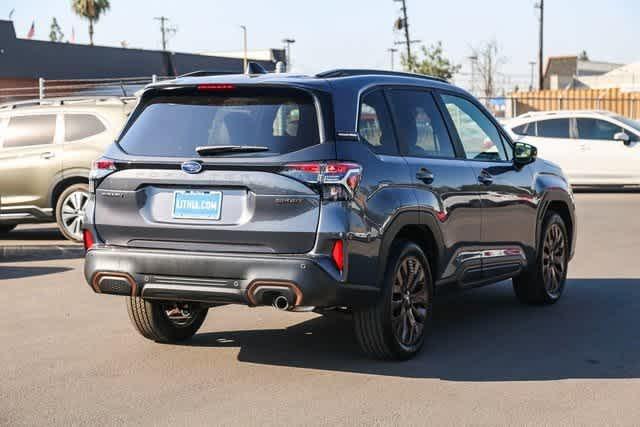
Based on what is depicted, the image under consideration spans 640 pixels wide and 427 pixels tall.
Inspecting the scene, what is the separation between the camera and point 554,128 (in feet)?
76.8

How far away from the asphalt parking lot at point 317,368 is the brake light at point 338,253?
72 centimetres

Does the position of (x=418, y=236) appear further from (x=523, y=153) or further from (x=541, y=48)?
(x=541, y=48)

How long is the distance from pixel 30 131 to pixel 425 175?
886cm

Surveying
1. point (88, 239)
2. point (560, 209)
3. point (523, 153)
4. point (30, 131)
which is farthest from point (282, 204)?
point (30, 131)

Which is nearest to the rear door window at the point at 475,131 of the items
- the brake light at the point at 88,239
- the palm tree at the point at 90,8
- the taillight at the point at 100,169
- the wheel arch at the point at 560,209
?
the wheel arch at the point at 560,209

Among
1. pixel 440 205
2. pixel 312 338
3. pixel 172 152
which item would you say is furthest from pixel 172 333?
pixel 440 205

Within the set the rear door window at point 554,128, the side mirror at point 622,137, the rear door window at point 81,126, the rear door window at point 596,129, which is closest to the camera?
the rear door window at point 81,126

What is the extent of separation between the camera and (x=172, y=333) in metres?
7.68

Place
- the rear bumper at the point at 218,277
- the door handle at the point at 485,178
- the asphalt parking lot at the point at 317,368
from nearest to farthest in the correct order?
the asphalt parking lot at the point at 317,368, the rear bumper at the point at 218,277, the door handle at the point at 485,178

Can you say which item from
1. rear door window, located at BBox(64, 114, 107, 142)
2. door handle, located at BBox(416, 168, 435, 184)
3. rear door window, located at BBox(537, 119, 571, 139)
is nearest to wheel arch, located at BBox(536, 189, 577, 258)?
door handle, located at BBox(416, 168, 435, 184)

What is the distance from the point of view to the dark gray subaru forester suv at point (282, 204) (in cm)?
629

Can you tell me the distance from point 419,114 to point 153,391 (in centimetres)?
267

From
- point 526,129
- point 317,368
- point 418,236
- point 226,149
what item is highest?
point 226,149

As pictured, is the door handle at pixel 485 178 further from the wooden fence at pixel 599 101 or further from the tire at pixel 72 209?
the wooden fence at pixel 599 101
